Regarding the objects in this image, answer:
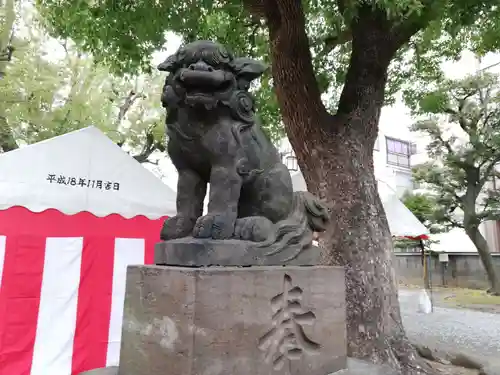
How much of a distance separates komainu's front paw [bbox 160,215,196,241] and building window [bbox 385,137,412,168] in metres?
21.7

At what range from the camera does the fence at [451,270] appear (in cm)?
1440

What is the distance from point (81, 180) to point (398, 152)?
22.0m

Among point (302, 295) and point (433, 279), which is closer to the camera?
point (302, 295)

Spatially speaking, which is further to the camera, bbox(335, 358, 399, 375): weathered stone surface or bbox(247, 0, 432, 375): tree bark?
bbox(247, 0, 432, 375): tree bark

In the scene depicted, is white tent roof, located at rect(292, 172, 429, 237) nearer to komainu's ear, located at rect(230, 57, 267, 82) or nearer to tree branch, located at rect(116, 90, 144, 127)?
komainu's ear, located at rect(230, 57, 267, 82)

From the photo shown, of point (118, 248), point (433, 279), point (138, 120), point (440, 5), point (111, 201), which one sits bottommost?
point (433, 279)

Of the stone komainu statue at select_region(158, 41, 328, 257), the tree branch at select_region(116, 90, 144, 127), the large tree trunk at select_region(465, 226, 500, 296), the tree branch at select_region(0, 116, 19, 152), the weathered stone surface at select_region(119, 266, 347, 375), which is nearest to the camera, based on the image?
the weathered stone surface at select_region(119, 266, 347, 375)

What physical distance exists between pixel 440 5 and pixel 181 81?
8.56 ft

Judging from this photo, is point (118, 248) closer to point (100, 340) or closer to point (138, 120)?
point (100, 340)

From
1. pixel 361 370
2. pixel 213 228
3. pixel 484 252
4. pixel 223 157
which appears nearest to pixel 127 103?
pixel 223 157

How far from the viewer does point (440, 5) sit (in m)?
3.46

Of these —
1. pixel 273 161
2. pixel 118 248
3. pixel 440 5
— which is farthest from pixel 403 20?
pixel 118 248

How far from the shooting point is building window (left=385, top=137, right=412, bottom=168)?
74.2 ft

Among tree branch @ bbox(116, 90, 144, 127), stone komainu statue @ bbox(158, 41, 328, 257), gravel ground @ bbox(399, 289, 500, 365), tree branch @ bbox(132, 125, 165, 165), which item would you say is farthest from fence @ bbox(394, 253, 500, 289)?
stone komainu statue @ bbox(158, 41, 328, 257)
